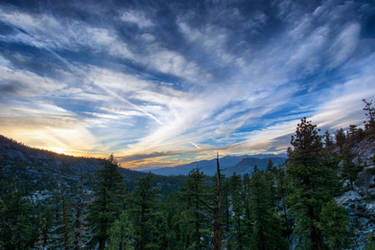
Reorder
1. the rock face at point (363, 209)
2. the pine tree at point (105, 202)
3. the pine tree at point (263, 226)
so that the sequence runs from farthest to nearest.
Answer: the pine tree at point (263, 226), the rock face at point (363, 209), the pine tree at point (105, 202)

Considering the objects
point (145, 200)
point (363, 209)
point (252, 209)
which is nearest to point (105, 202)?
point (145, 200)

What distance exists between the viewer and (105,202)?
1941cm

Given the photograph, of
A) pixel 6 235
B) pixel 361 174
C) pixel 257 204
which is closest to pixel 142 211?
pixel 257 204

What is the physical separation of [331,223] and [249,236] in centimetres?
1327

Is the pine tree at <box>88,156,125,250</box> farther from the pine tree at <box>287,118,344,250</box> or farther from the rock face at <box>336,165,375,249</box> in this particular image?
the rock face at <box>336,165,375,249</box>

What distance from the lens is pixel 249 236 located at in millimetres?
25344

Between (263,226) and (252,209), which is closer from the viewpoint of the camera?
(263,226)

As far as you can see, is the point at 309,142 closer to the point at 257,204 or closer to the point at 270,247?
the point at 257,204

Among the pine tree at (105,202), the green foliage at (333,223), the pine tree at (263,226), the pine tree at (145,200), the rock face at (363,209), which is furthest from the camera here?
the pine tree at (263,226)

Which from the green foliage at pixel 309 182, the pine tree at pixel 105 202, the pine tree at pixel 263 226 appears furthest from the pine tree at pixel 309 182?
the pine tree at pixel 105 202

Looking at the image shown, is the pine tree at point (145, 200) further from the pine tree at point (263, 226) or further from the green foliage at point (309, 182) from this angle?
the green foliage at point (309, 182)

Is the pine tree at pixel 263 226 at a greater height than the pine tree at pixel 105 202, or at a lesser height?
lesser

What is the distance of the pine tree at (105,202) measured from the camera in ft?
60.1

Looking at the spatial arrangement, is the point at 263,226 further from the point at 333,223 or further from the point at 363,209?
the point at 363,209
